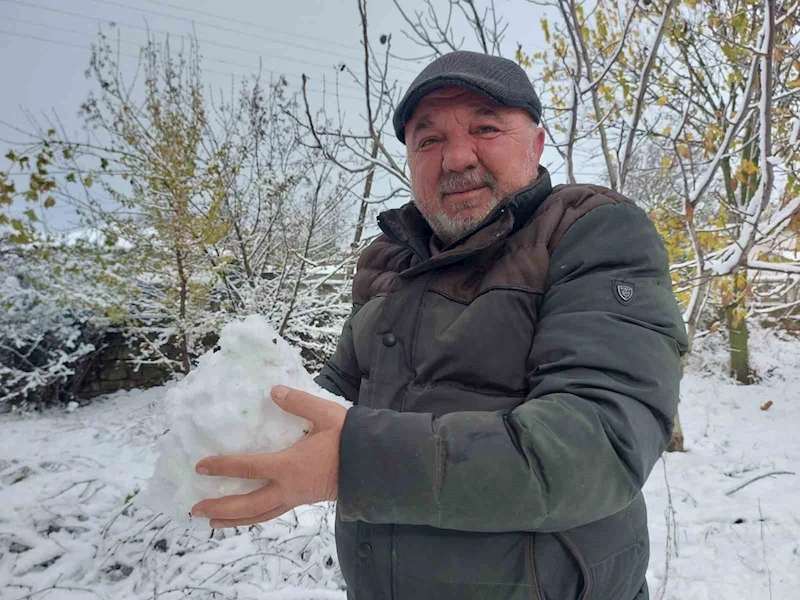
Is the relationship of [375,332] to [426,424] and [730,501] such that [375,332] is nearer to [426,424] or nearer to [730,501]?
[426,424]

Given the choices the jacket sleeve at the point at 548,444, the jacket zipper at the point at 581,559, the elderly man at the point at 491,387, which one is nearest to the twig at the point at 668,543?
the elderly man at the point at 491,387

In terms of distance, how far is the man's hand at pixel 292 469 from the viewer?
29.5 inches

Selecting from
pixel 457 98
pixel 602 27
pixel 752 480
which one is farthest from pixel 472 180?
pixel 752 480

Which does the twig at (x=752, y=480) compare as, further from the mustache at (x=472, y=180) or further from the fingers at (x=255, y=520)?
the fingers at (x=255, y=520)

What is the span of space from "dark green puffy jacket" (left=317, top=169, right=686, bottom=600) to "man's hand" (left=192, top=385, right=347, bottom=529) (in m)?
0.03

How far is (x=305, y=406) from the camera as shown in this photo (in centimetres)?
80

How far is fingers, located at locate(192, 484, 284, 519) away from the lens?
0.76 metres

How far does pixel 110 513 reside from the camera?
3.68m

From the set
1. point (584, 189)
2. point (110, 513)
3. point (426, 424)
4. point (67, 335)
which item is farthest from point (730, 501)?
point (67, 335)

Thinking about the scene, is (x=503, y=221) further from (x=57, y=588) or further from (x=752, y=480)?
(x=752, y=480)

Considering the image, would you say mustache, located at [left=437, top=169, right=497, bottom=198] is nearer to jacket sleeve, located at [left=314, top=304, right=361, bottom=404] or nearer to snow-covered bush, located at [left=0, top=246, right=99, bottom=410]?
jacket sleeve, located at [left=314, top=304, right=361, bottom=404]

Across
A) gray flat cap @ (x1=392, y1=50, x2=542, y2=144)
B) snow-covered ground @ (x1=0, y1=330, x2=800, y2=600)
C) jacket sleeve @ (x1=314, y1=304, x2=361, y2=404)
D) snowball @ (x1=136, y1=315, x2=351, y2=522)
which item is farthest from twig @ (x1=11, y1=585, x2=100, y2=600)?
gray flat cap @ (x1=392, y1=50, x2=542, y2=144)

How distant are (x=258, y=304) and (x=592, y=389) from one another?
5.27m

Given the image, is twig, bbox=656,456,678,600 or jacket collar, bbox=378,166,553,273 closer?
jacket collar, bbox=378,166,553,273
